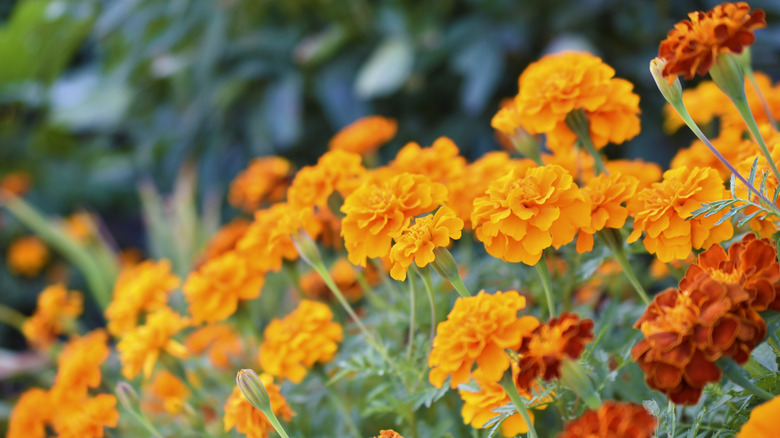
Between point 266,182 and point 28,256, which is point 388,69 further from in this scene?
point 28,256

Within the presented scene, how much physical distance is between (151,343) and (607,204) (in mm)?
466

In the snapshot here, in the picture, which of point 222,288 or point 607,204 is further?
point 222,288

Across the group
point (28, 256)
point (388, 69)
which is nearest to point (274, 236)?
point (388, 69)

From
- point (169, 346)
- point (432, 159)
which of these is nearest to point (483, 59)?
point (432, 159)

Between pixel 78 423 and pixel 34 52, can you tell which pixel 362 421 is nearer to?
pixel 78 423

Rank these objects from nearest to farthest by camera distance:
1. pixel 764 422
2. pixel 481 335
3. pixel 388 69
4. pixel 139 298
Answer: pixel 764 422, pixel 481 335, pixel 139 298, pixel 388 69

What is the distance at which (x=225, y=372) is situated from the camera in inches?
33.6

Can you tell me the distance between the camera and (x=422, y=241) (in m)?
0.46

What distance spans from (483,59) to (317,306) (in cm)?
111

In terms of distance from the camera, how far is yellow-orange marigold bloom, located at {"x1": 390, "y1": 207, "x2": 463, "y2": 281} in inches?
18.0

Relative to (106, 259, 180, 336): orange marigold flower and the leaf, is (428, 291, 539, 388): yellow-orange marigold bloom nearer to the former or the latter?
(106, 259, 180, 336): orange marigold flower

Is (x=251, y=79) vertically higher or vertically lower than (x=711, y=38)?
higher

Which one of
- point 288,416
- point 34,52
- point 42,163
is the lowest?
point 288,416

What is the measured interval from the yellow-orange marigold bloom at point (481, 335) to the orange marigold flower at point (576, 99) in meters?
0.20
